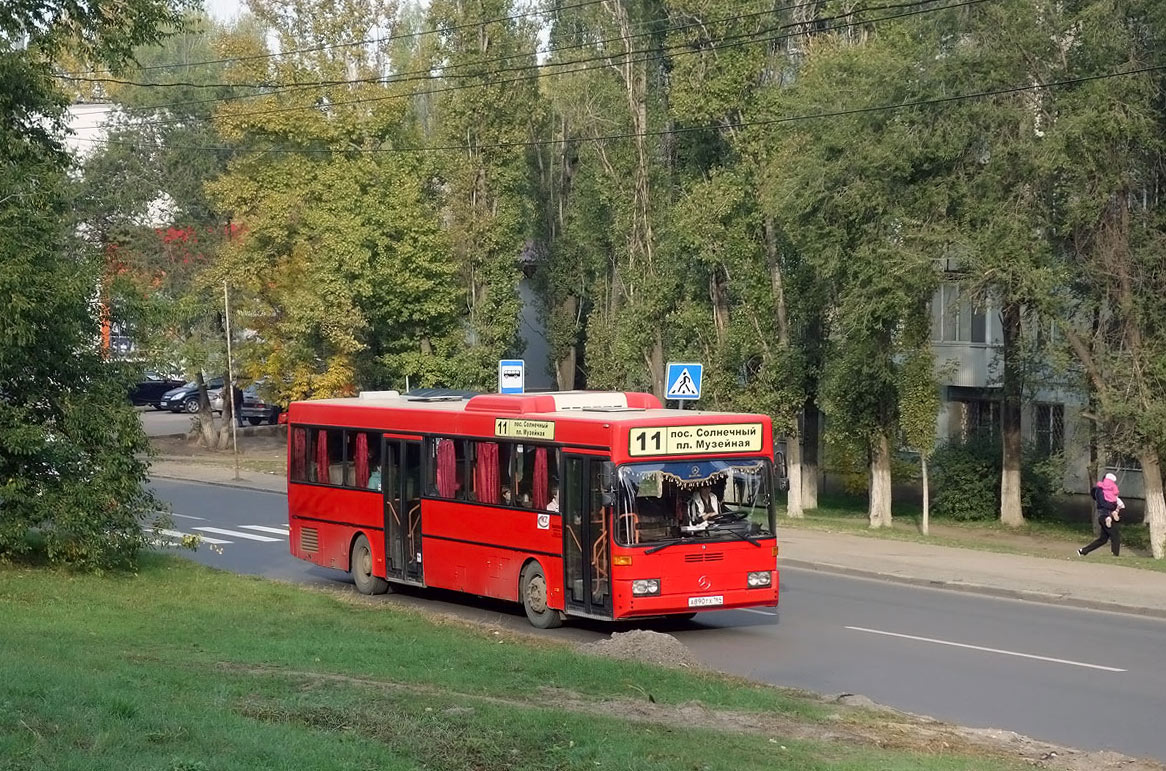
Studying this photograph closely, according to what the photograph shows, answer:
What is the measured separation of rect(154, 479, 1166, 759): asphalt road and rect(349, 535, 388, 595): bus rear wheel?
0.40m

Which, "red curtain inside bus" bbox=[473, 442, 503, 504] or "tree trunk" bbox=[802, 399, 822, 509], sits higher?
"red curtain inside bus" bbox=[473, 442, 503, 504]

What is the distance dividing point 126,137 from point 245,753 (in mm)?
51922

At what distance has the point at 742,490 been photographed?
17.7 meters

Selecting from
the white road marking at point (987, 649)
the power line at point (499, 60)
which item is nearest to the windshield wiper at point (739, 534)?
the white road marking at point (987, 649)

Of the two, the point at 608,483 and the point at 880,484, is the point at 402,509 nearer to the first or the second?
the point at 608,483

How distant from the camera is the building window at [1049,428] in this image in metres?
41.6

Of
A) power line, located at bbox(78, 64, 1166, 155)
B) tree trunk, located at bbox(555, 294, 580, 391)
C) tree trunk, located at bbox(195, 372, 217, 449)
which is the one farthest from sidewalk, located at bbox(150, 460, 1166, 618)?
tree trunk, located at bbox(195, 372, 217, 449)

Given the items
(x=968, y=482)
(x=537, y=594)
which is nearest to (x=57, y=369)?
(x=537, y=594)

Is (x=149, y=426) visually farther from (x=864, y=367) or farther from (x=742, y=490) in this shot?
(x=742, y=490)

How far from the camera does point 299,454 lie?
23.4 metres

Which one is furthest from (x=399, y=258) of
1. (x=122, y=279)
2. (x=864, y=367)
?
(x=122, y=279)

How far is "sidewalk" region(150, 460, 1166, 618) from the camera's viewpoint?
21531 mm

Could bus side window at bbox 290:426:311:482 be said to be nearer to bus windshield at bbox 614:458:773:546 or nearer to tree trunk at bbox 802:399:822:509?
bus windshield at bbox 614:458:773:546

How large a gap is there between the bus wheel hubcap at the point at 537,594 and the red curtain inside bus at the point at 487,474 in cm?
118
